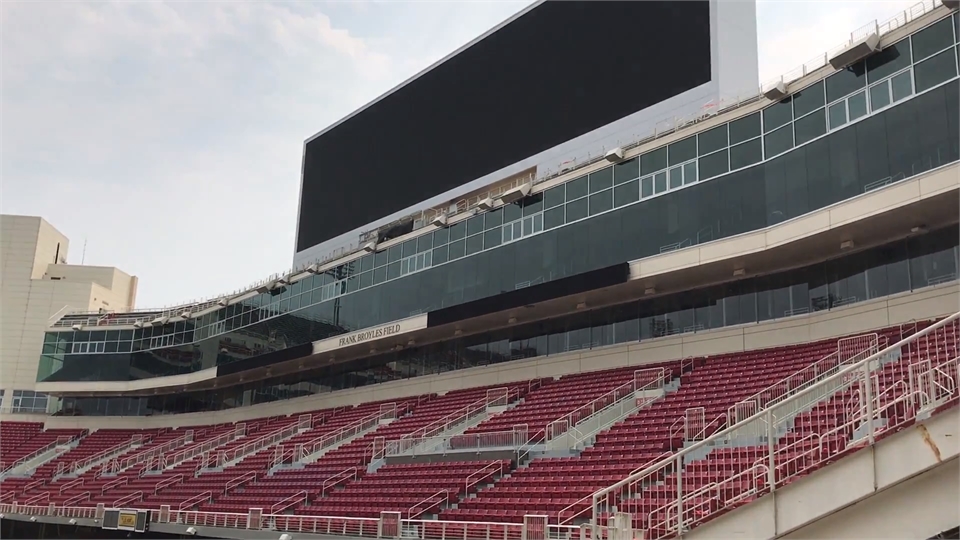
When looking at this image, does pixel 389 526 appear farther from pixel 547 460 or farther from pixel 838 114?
pixel 838 114

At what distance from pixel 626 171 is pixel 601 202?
1.12 metres

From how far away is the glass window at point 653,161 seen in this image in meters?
21.2

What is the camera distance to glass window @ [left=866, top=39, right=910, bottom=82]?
16.2 m

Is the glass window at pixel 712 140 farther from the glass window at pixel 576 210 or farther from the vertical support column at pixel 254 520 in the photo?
the vertical support column at pixel 254 520

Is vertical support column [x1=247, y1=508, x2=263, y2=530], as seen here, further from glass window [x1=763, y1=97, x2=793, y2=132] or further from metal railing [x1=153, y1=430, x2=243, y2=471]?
glass window [x1=763, y1=97, x2=793, y2=132]

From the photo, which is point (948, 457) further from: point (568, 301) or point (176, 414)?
point (176, 414)

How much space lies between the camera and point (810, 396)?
1247cm

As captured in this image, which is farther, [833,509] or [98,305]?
[98,305]

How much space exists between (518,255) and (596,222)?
318 centimetres

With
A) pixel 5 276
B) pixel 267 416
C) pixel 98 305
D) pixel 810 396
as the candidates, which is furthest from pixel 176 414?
pixel 810 396

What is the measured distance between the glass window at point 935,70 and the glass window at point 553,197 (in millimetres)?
10194

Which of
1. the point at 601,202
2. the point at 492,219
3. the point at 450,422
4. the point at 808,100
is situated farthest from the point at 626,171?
the point at 450,422

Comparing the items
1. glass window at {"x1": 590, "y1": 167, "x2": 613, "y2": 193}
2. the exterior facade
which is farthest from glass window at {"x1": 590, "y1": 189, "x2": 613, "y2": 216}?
glass window at {"x1": 590, "y1": 167, "x2": 613, "y2": 193}

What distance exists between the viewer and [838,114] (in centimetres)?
1736
